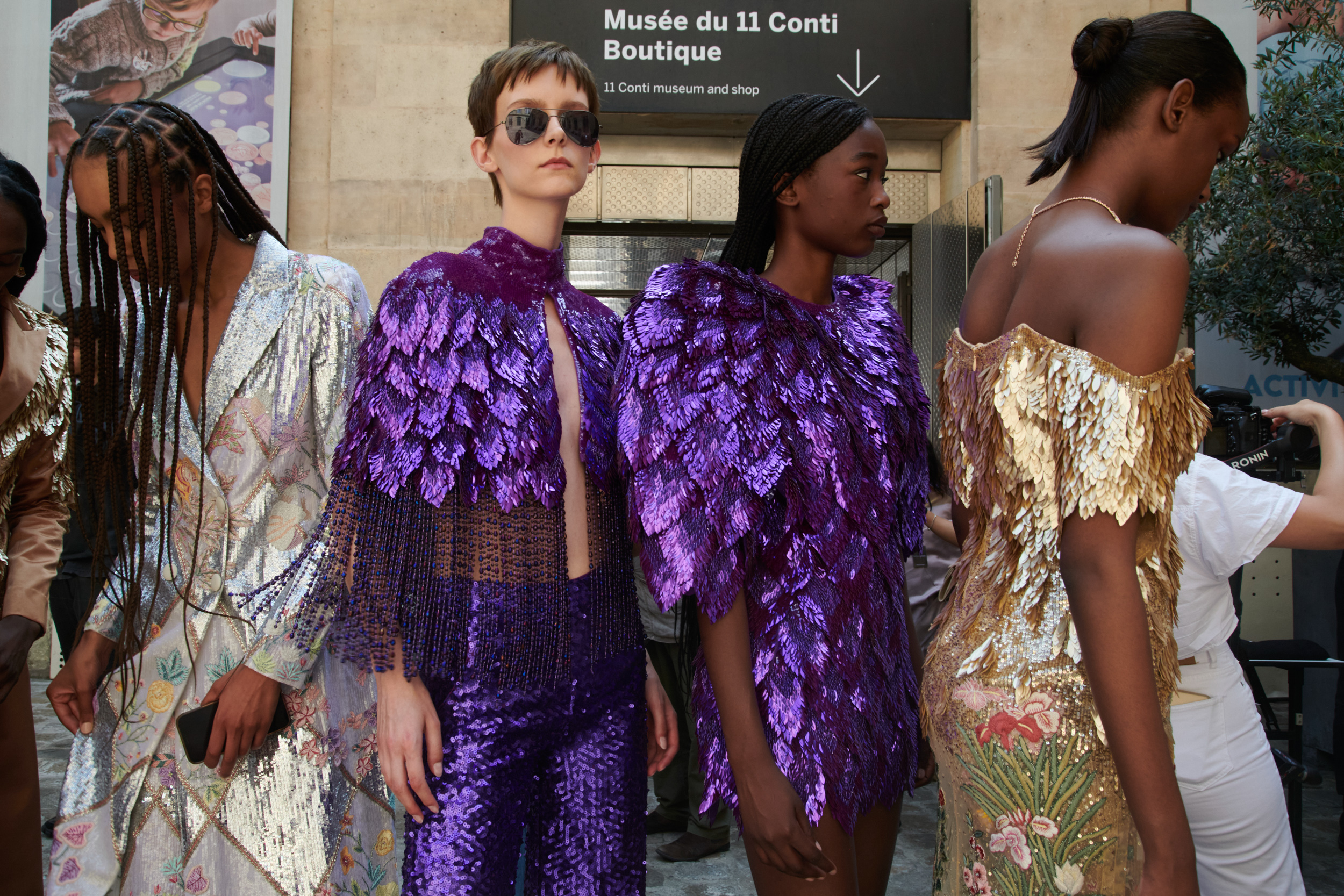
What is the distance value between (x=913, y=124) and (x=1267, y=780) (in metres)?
5.50

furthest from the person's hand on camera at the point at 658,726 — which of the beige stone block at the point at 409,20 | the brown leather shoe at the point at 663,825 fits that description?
the beige stone block at the point at 409,20

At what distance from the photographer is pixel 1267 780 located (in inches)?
86.8

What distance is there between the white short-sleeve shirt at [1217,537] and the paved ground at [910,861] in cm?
129

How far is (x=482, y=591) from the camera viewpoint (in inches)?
60.1

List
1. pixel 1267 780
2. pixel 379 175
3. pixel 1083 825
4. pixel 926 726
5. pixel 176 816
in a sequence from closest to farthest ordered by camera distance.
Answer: pixel 1083 825 → pixel 926 726 → pixel 176 816 → pixel 1267 780 → pixel 379 175

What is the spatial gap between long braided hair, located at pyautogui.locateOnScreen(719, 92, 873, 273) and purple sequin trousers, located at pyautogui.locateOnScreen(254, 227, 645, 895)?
16.6 inches

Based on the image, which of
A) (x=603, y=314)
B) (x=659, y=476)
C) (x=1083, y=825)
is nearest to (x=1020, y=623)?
(x=1083, y=825)

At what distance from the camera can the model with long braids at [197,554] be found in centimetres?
159

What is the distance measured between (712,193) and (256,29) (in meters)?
3.22

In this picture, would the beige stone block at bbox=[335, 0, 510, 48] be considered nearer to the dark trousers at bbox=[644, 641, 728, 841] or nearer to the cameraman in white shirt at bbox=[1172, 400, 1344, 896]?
the dark trousers at bbox=[644, 641, 728, 841]

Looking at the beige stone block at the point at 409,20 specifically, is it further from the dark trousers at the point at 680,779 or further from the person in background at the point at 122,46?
the dark trousers at the point at 680,779

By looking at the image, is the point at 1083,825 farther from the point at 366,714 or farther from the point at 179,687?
the point at 179,687

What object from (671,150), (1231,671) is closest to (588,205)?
(671,150)

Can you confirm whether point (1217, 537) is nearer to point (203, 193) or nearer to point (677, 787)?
point (203, 193)
